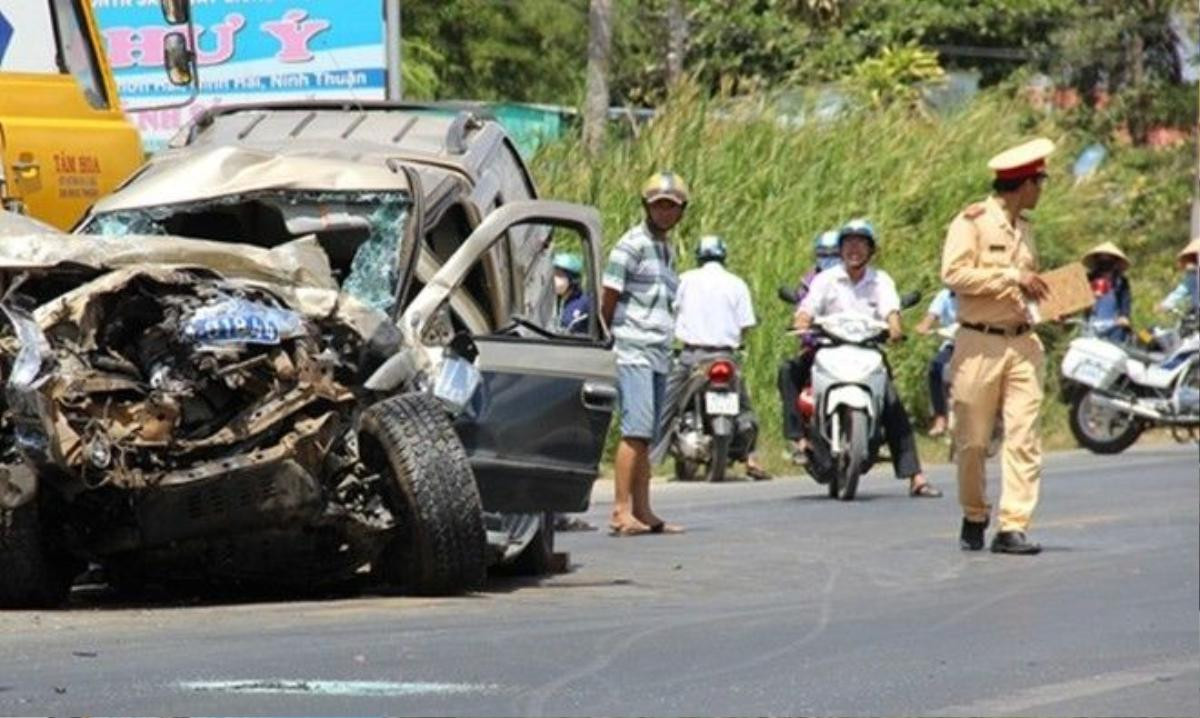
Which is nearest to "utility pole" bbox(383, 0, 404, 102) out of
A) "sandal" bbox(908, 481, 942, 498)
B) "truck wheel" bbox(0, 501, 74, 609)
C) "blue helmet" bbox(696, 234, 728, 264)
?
"blue helmet" bbox(696, 234, 728, 264)

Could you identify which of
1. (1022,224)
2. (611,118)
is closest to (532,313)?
(1022,224)

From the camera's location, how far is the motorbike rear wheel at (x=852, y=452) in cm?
1820

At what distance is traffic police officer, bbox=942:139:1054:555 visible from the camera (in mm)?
13523

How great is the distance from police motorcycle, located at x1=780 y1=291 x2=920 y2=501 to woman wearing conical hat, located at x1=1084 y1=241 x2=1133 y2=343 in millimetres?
9235

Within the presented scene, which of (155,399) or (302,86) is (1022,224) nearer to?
(155,399)

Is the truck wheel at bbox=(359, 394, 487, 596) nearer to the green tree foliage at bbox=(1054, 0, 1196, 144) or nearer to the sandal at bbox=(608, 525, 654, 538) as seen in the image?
the sandal at bbox=(608, 525, 654, 538)

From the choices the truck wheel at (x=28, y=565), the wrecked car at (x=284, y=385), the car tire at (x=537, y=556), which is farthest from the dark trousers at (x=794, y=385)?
the truck wheel at (x=28, y=565)

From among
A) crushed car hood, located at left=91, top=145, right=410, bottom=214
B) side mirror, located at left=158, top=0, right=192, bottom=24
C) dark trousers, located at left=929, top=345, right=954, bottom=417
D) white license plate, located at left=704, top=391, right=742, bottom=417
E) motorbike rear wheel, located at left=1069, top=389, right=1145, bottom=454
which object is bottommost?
motorbike rear wheel, located at left=1069, top=389, right=1145, bottom=454

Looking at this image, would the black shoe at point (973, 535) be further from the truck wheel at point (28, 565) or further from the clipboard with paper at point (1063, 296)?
the truck wheel at point (28, 565)

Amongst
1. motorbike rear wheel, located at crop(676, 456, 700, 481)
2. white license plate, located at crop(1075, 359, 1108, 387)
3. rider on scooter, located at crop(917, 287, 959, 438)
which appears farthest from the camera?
white license plate, located at crop(1075, 359, 1108, 387)

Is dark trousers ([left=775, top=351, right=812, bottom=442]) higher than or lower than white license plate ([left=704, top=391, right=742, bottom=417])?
higher

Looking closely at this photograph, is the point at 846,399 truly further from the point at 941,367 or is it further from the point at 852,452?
the point at 941,367

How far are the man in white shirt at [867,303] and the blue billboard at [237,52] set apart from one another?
19.7 ft

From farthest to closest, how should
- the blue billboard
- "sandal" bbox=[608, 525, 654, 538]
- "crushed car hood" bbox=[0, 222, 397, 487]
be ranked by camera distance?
the blue billboard < "sandal" bbox=[608, 525, 654, 538] < "crushed car hood" bbox=[0, 222, 397, 487]
